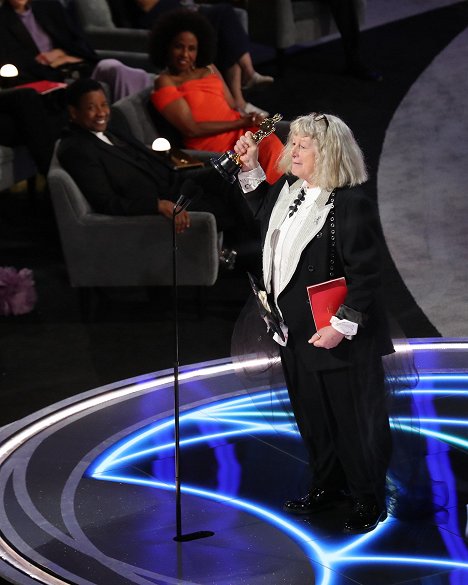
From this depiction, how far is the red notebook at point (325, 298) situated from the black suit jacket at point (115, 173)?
2529 mm

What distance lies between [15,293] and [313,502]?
2767 mm

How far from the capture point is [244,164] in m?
4.45

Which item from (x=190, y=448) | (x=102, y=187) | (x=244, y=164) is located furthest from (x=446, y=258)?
(x=244, y=164)

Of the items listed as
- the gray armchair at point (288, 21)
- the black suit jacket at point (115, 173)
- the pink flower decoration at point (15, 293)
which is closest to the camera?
the black suit jacket at point (115, 173)

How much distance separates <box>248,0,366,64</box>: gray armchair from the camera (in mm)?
10641

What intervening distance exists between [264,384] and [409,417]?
563 millimetres

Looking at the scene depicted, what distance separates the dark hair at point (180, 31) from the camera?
25.7 feet

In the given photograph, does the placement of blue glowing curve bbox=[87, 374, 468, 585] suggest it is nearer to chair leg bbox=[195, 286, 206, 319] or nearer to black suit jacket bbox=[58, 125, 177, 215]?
chair leg bbox=[195, 286, 206, 319]

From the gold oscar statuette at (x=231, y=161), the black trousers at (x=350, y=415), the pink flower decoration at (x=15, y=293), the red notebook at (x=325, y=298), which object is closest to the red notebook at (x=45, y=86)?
the pink flower decoration at (x=15, y=293)

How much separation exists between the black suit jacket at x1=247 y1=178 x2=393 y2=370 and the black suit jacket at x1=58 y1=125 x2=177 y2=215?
238 centimetres

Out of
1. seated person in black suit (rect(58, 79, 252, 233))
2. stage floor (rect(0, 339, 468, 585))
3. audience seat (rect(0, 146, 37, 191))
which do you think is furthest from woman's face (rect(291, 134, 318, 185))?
audience seat (rect(0, 146, 37, 191))

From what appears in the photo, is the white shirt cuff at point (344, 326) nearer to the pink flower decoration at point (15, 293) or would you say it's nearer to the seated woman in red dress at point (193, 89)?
the pink flower decoration at point (15, 293)

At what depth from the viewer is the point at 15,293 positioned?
6.95 metres

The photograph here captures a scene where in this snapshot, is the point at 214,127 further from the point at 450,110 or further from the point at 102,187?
the point at 450,110
